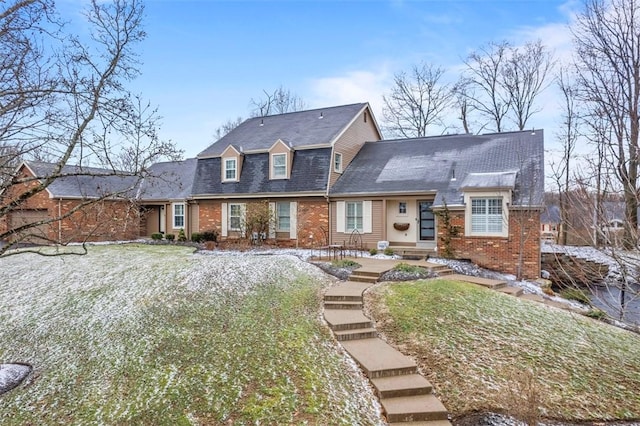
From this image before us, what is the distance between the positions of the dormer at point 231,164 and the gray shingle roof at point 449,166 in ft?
17.4

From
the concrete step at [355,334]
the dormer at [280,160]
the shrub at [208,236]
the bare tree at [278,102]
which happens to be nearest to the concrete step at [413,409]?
the concrete step at [355,334]

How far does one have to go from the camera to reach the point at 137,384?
5500 millimetres

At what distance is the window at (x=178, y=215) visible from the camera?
2098 centimetres

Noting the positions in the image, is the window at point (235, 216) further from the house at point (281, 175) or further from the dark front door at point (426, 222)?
the dark front door at point (426, 222)

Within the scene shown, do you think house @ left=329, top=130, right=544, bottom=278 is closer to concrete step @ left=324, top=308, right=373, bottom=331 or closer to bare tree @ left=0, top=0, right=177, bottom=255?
concrete step @ left=324, top=308, right=373, bottom=331

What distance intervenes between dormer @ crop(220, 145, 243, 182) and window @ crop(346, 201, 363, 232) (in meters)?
6.05

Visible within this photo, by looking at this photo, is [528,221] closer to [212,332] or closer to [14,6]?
[212,332]

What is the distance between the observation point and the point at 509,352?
20.7 feet

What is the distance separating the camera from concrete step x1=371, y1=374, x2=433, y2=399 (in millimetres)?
5230

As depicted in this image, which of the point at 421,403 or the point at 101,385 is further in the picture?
the point at 101,385

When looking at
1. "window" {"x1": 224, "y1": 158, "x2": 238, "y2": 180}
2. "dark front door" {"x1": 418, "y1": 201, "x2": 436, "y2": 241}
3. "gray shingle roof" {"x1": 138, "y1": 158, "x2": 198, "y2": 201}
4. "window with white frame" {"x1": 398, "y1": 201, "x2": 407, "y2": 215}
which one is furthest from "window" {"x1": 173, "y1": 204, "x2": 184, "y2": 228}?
"dark front door" {"x1": 418, "y1": 201, "x2": 436, "y2": 241}

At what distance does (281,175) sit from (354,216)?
4111 millimetres

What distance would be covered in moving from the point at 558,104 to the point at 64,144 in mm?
21418

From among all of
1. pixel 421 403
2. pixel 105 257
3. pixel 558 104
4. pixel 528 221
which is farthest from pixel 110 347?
pixel 558 104
